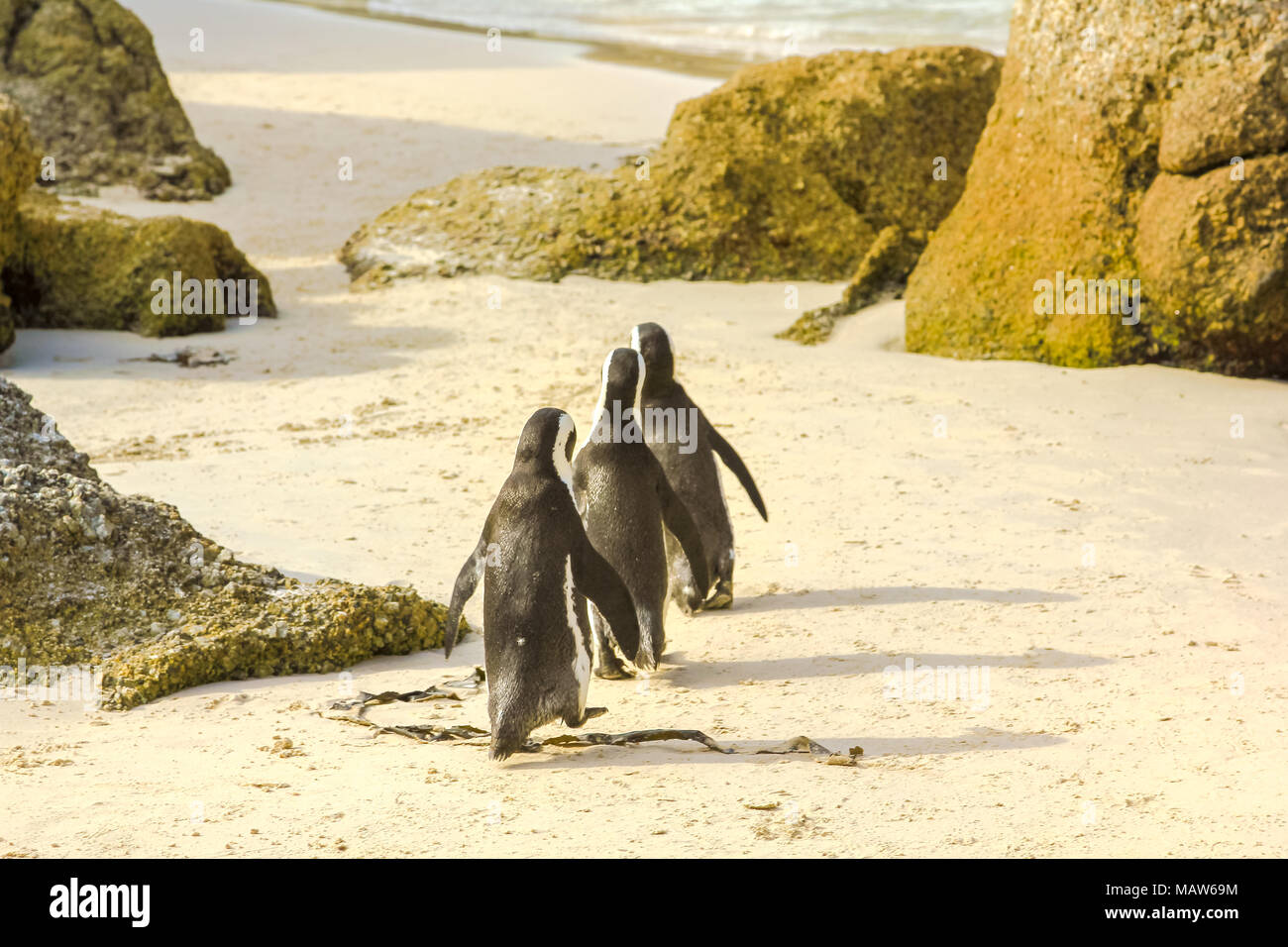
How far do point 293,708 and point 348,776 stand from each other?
69 cm

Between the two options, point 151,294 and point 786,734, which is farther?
point 151,294

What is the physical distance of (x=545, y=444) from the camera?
14.2 feet

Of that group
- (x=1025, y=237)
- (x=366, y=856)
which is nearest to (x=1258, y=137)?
(x=1025, y=237)

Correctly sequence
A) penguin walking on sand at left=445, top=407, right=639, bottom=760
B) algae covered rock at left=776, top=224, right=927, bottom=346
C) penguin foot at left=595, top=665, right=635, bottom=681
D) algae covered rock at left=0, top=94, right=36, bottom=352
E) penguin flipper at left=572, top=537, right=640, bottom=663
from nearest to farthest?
penguin walking on sand at left=445, top=407, right=639, bottom=760 < penguin flipper at left=572, top=537, right=640, bottom=663 < penguin foot at left=595, top=665, right=635, bottom=681 < algae covered rock at left=0, top=94, right=36, bottom=352 < algae covered rock at left=776, top=224, right=927, bottom=346

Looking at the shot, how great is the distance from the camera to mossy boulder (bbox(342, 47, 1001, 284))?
443 inches

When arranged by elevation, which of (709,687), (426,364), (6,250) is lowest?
(709,687)

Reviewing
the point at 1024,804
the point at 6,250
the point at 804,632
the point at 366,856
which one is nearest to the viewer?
the point at 366,856

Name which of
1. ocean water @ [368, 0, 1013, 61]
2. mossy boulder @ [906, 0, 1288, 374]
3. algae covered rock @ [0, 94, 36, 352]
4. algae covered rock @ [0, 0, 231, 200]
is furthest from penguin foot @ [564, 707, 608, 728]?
ocean water @ [368, 0, 1013, 61]

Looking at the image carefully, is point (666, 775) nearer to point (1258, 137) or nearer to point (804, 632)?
point (804, 632)

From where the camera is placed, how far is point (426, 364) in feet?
29.2

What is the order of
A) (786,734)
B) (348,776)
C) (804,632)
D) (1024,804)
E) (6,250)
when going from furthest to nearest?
(6,250) → (804,632) → (786,734) → (348,776) → (1024,804)

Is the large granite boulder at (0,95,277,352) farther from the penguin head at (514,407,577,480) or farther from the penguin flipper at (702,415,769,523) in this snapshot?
the penguin head at (514,407,577,480)

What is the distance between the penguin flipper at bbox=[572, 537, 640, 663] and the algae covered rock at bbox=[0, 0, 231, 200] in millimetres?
10225

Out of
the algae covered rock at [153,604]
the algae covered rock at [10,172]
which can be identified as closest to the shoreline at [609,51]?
the algae covered rock at [10,172]
